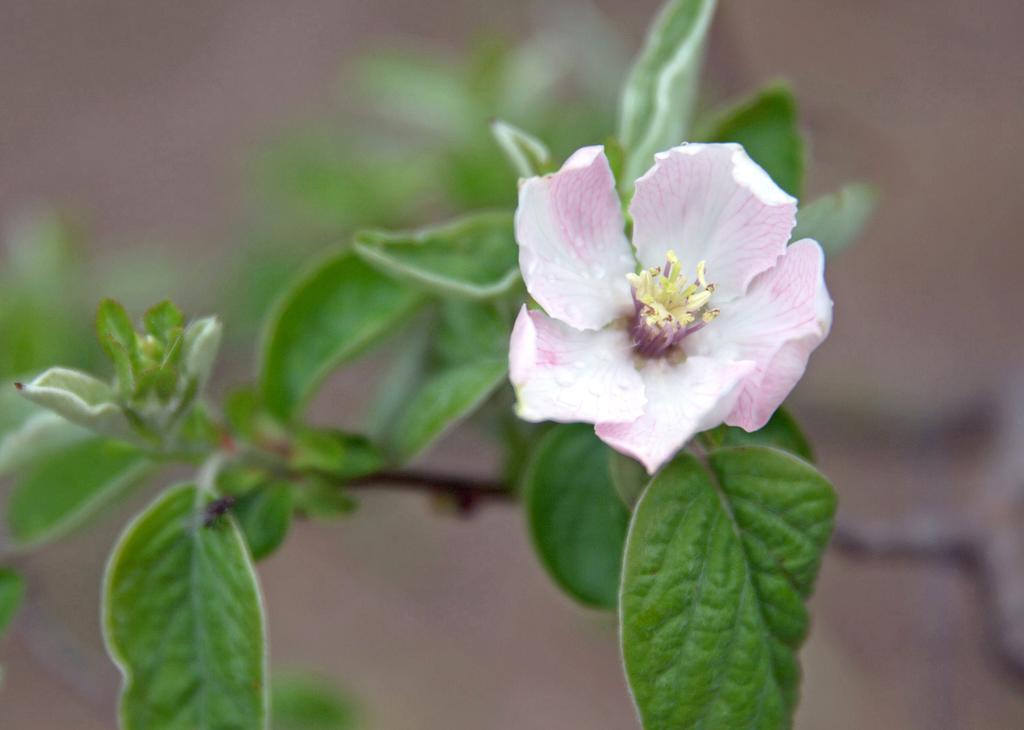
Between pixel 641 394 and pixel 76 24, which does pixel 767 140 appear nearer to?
pixel 641 394

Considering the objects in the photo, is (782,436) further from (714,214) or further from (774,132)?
(774,132)

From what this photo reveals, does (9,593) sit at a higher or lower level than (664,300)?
lower

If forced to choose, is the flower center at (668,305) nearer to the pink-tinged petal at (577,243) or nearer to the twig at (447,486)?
the pink-tinged petal at (577,243)

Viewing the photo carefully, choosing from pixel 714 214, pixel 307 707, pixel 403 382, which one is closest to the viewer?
pixel 714 214

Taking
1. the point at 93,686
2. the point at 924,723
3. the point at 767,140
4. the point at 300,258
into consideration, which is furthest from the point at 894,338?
the point at 93,686

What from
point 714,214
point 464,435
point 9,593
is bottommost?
point 464,435

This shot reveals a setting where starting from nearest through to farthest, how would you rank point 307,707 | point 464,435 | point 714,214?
point 714,214 → point 307,707 → point 464,435

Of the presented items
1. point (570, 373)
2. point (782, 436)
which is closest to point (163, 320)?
point (570, 373)

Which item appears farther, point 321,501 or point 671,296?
point 321,501
